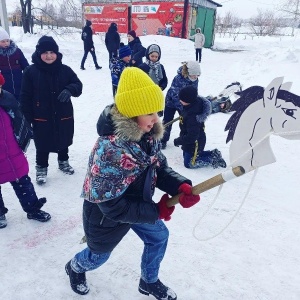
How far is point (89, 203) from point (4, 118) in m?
1.29

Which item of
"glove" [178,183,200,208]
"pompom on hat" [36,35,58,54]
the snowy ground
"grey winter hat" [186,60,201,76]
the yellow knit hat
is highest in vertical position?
"pompom on hat" [36,35,58,54]

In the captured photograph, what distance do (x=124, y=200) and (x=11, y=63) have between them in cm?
378

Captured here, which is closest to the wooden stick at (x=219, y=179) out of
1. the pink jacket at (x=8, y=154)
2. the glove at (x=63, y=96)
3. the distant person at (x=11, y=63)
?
the pink jacket at (x=8, y=154)

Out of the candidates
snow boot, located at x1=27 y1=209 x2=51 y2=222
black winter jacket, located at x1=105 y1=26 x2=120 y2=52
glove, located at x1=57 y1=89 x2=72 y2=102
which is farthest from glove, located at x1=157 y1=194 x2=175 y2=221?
black winter jacket, located at x1=105 y1=26 x2=120 y2=52

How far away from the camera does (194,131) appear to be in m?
4.10

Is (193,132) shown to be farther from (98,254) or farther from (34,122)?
(98,254)

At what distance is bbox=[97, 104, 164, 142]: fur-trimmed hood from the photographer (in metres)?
1.67

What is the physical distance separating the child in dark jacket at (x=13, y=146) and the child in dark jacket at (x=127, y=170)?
3.83ft

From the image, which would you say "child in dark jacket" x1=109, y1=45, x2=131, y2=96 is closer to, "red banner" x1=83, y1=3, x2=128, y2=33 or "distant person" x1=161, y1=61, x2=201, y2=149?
"distant person" x1=161, y1=61, x2=201, y2=149

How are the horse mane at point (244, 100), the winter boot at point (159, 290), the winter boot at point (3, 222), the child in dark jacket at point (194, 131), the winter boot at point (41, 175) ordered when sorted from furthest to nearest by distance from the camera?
the child in dark jacket at point (194, 131) → the winter boot at point (41, 175) → the winter boot at point (3, 222) → the winter boot at point (159, 290) → the horse mane at point (244, 100)

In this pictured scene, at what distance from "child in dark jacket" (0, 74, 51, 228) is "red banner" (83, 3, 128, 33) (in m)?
22.4

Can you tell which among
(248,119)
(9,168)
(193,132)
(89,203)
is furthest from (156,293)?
(193,132)

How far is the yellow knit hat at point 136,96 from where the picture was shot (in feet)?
5.56

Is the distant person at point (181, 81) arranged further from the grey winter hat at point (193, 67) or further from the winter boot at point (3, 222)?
the winter boot at point (3, 222)
